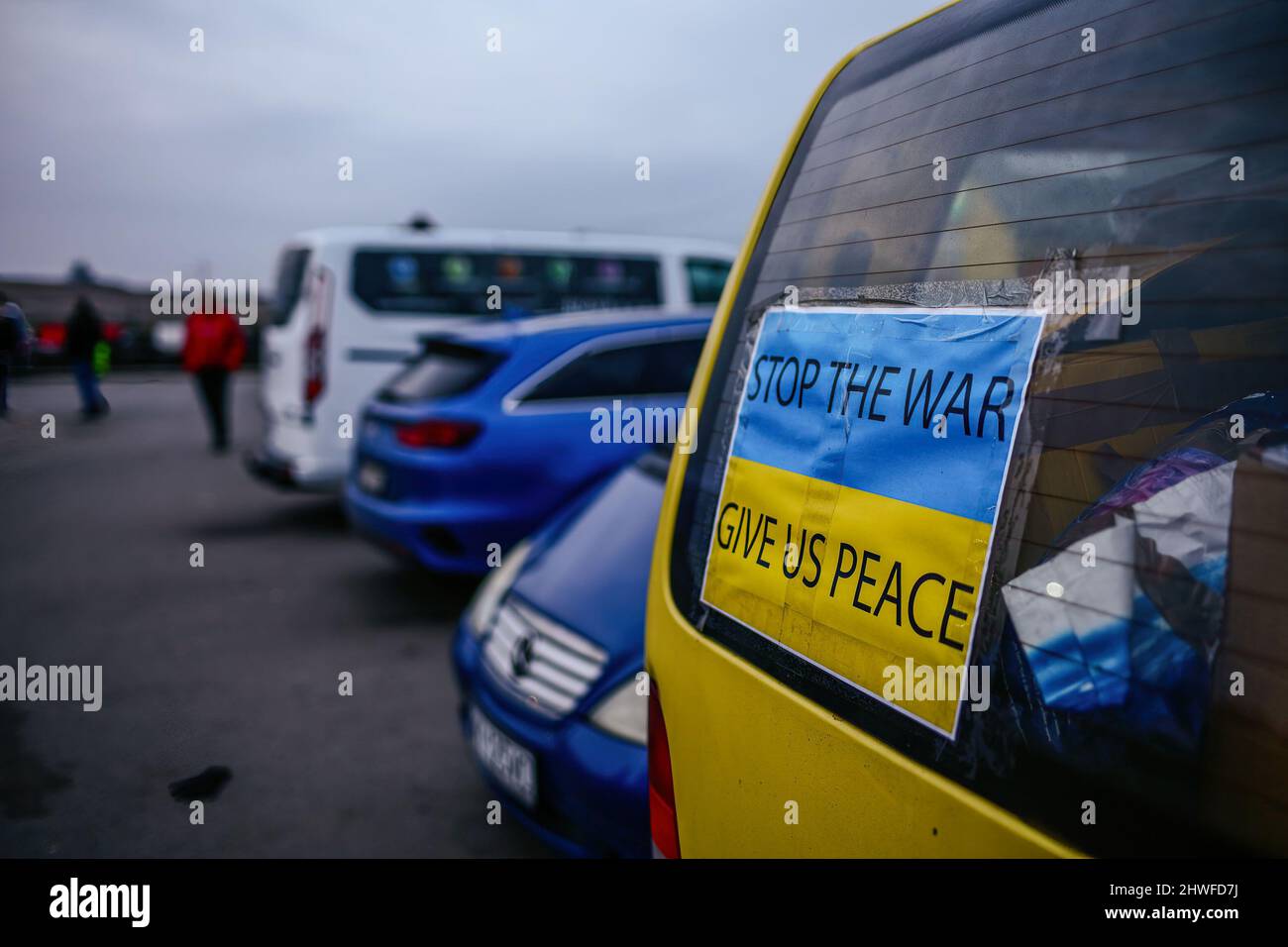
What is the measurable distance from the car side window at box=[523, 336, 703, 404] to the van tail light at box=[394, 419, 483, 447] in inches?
20.3

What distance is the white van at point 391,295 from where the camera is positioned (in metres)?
7.20

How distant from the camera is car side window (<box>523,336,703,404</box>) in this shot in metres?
5.14

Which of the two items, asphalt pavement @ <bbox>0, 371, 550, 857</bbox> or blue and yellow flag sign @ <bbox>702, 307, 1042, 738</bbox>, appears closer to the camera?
→ blue and yellow flag sign @ <bbox>702, 307, 1042, 738</bbox>

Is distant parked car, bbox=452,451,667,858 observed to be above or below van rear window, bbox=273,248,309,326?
below

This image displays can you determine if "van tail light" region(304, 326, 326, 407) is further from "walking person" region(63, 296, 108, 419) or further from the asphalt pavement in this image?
"walking person" region(63, 296, 108, 419)

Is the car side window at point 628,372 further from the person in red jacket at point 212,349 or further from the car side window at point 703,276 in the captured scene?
the person in red jacket at point 212,349

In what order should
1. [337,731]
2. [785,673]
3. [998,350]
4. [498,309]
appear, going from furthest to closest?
1. [498,309]
2. [337,731]
3. [785,673]
4. [998,350]

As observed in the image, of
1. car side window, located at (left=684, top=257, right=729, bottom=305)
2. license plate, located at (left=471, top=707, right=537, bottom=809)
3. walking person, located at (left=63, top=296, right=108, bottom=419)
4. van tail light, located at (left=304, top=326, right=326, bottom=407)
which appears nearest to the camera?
license plate, located at (left=471, top=707, right=537, bottom=809)

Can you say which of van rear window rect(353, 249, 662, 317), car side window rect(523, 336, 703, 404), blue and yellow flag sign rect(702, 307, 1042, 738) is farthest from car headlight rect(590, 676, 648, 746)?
van rear window rect(353, 249, 662, 317)
